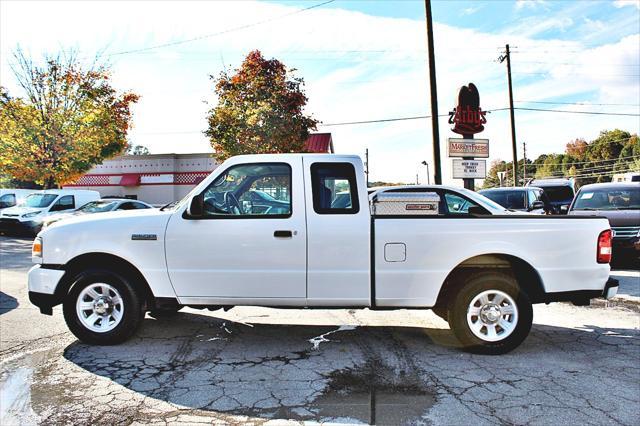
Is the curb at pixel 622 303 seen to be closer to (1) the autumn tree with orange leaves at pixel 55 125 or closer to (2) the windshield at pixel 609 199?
(2) the windshield at pixel 609 199

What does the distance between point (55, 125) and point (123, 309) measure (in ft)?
66.8

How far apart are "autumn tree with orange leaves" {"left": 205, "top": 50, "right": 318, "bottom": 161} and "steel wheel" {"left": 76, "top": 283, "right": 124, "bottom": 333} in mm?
19925

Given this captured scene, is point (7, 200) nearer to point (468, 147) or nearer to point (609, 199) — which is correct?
point (468, 147)

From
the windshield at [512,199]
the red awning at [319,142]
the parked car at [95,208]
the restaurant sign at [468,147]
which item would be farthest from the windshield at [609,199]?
the red awning at [319,142]

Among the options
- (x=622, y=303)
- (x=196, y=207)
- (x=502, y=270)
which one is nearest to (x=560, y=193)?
(x=622, y=303)

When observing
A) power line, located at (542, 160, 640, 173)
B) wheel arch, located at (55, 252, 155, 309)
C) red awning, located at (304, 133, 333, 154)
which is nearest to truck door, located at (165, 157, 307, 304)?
wheel arch, located at (55, 252, 155, 309)

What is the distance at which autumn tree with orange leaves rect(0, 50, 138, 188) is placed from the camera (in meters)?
20.9

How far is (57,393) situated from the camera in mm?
3646

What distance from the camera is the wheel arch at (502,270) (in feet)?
15.0

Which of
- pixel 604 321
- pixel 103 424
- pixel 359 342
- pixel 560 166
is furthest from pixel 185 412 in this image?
pixel 560 166

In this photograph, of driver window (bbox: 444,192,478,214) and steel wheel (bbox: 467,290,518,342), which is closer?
steel wheel (bbox: 467,290,518,342)

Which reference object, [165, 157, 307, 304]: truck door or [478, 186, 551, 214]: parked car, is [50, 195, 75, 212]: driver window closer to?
[165, 157, 307, 304]: truck door

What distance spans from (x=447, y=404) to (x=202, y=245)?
107 inches

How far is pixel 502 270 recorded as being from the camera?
4617 mm
